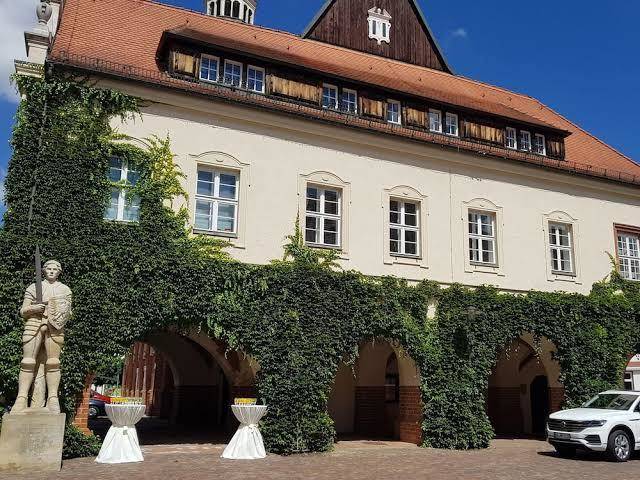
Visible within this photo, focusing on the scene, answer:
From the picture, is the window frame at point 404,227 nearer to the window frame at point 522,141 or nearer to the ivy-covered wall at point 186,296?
the ivy-covered wall at point 186,296

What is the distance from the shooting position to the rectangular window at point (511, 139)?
778 inches

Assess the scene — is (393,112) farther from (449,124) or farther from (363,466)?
(363,466)

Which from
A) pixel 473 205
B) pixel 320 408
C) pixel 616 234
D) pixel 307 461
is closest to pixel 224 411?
pixel 320 408

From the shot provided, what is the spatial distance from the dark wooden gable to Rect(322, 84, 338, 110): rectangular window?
5036 millimetres

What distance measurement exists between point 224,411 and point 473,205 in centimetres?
1125

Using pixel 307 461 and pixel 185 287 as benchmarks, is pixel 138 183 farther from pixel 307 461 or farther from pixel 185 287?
pixel 307 461

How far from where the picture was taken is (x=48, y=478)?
32.4 feet

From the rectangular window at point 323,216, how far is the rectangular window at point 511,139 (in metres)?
6.59

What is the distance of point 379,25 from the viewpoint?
75.0 ft

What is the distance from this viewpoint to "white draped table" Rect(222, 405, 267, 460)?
12.8 metres

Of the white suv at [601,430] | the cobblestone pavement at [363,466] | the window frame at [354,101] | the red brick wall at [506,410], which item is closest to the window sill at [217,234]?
the cobblestone pavement at [363,466]

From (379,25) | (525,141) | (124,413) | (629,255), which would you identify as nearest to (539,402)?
(629,255)

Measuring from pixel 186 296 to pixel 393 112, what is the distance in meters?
8.33

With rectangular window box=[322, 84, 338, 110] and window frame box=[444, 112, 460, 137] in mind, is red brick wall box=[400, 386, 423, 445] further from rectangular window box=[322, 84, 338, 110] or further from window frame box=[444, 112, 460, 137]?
rectangular window box=[322, 84, 338, 110]
